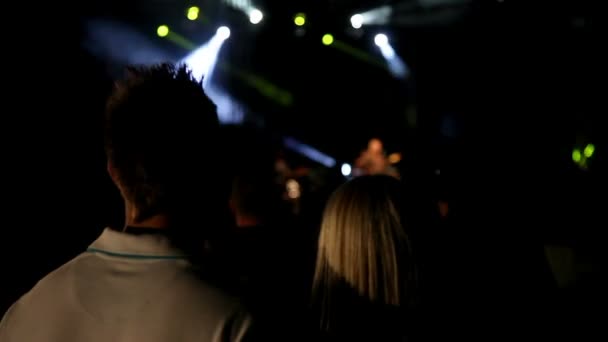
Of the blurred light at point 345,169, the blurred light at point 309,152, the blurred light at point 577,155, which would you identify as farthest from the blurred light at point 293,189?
the blurred light at point 577,155

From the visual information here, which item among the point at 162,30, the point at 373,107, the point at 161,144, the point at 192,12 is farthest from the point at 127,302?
the point at 373,107

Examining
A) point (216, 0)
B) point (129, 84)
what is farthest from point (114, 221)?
point (216, 0)

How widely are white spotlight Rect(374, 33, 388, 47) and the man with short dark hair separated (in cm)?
1029

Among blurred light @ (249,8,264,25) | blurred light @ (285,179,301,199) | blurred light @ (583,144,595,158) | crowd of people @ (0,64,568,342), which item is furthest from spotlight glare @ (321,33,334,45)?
crowd of people @ (0,64,568,342)

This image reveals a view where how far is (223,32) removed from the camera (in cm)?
1090

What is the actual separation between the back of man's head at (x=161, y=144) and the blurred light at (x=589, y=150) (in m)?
11.0

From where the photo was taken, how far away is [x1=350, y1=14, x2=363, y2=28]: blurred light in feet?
34.5

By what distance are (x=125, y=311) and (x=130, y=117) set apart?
0.40 m

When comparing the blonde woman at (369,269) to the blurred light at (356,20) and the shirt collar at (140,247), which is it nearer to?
the shirt collar at (140,247)

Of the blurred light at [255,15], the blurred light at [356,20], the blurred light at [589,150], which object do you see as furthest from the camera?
the blurred light at [589,150]

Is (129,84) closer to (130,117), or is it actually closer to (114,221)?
(130,117)

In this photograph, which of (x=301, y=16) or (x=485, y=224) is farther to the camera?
(x=301, y=16)

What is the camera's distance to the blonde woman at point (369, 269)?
1861 millimetres

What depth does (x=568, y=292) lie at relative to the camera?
15.5 ft
